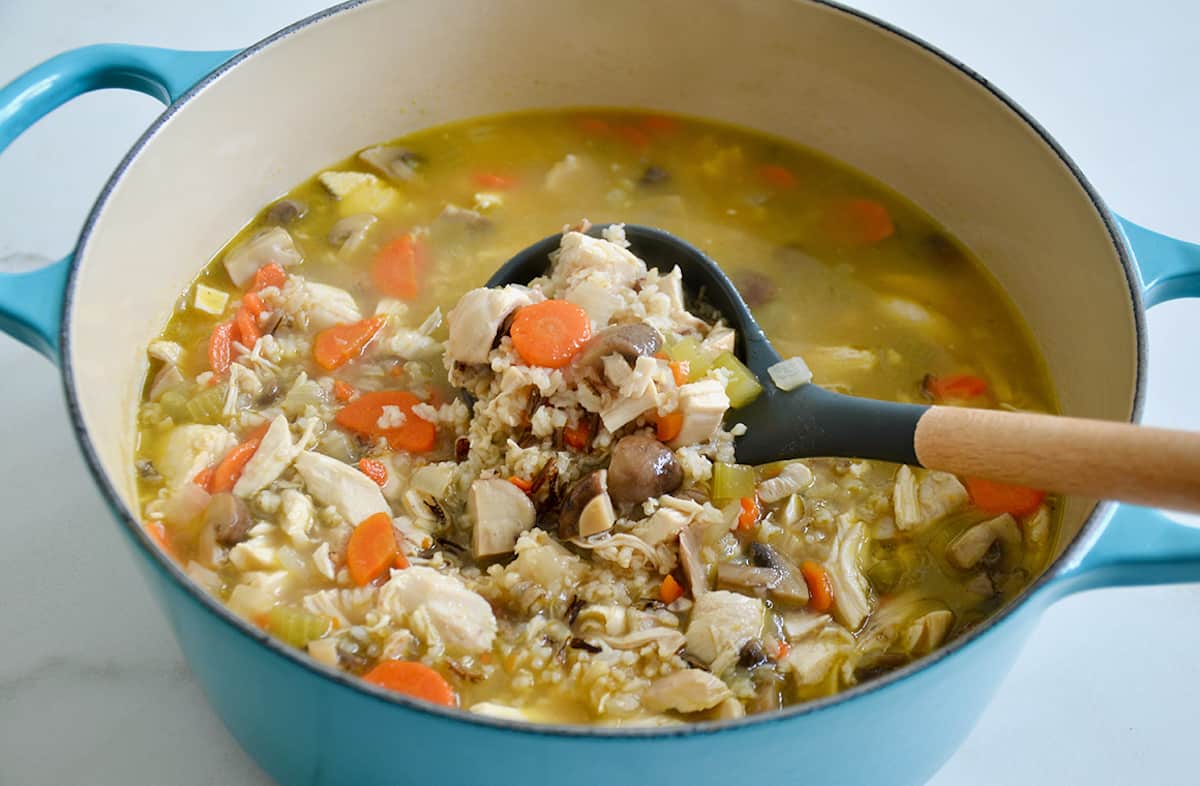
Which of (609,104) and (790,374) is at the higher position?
(609,104)

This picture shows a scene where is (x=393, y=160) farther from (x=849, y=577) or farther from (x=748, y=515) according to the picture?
(x=849, y=577)

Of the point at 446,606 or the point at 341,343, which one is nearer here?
the point at 446,606

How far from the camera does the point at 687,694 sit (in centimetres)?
242

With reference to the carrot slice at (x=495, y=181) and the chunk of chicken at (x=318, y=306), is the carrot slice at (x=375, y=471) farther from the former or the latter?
the carrot slice at (x=495, y=181)

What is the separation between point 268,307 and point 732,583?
143cm

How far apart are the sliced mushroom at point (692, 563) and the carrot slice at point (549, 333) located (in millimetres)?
503

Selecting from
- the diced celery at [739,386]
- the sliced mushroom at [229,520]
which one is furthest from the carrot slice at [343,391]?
the diced celery at [739,386]

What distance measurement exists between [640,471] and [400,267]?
1.10 m

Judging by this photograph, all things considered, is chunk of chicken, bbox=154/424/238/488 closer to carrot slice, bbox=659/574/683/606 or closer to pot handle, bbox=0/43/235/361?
pot handle, bbox=0/43/235/361

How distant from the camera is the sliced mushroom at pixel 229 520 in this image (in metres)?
2.71

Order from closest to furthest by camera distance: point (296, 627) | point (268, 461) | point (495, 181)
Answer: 1. point (296, 627)
2. point (268, 461)
3. point (495, 181)

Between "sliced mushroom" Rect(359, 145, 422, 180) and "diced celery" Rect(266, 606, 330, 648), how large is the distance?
154 cm

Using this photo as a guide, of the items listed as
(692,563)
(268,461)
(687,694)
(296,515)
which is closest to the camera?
(687,694)

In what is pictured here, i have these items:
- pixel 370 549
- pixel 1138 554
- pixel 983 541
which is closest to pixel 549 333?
pixel 370 549
